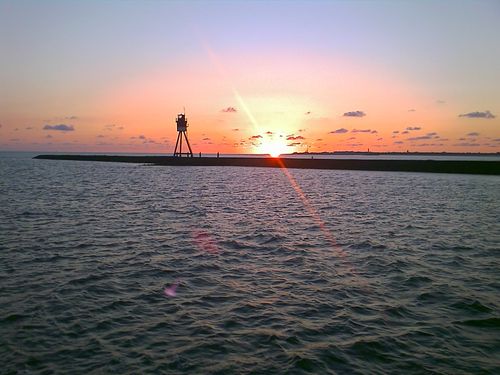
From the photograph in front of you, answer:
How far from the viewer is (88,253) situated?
52.2 ft

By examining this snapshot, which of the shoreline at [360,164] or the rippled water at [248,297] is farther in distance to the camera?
the shoreline at [360,164]

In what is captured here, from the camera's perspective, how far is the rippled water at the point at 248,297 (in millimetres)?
7984

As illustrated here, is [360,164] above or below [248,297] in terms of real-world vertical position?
above

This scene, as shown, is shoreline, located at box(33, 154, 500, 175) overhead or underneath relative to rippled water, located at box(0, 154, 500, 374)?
overhead

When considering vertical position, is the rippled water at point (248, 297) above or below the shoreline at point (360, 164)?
below

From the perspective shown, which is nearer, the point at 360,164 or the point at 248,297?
the point at 248,297

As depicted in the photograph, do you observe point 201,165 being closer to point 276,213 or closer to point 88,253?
point 276,213

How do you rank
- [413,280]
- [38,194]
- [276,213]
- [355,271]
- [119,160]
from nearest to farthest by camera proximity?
[413,280], [355,271], [276,213], [38,194], [119,160]

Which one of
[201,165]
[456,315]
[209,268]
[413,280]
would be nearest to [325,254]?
[413,280]

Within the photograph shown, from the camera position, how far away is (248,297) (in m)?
11.3

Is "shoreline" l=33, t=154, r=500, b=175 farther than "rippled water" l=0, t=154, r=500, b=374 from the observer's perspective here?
Yes

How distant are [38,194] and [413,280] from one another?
36.5 m

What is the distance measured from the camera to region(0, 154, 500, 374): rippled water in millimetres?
7984

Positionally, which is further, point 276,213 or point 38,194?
point 38,194
